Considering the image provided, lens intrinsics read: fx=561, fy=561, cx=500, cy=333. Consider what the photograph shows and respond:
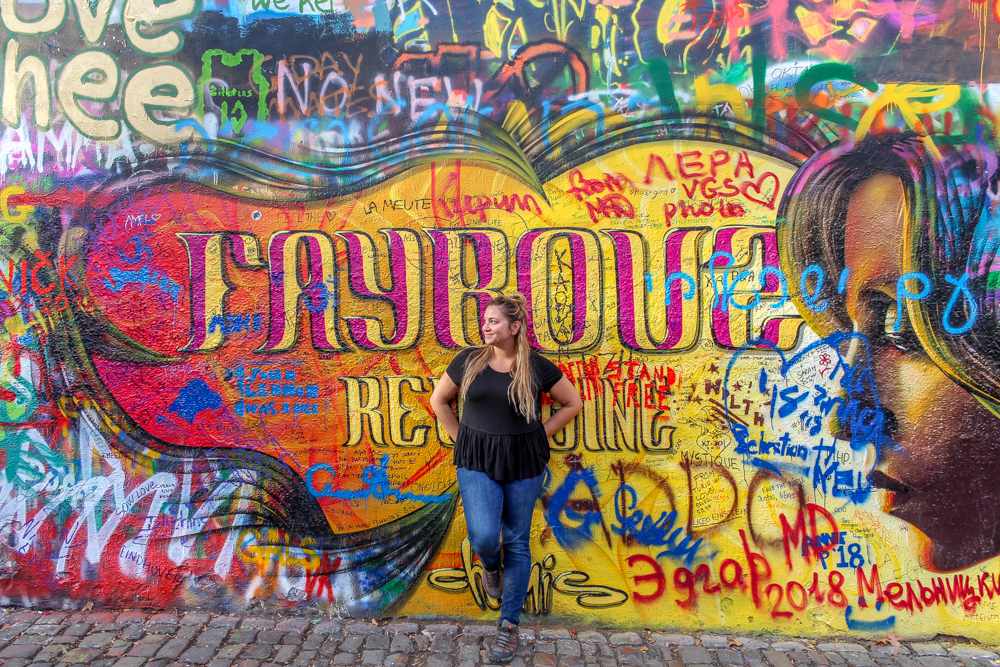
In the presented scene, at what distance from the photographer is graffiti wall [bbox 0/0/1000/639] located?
3213mm

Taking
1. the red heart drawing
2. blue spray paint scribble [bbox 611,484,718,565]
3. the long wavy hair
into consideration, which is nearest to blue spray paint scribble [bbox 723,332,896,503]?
the long wavy hair

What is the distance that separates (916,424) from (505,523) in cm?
242

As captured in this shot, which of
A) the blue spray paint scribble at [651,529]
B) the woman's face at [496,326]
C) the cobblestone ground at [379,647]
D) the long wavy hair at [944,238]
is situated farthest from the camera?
the blue spray paint scribble at [651,529]

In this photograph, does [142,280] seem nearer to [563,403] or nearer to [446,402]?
[446,402]

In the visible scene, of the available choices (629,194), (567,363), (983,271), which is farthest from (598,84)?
(983,271)

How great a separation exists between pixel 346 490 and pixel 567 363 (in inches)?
61.4

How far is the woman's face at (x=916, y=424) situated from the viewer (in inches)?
126

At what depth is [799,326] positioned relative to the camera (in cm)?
325

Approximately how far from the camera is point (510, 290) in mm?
3357

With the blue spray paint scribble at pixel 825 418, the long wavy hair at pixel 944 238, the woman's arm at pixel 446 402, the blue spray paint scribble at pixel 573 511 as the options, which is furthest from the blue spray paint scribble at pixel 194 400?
the long wavy hair at pixel 944 238

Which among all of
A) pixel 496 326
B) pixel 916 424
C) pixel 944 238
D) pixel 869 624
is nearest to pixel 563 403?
pixel 496 326

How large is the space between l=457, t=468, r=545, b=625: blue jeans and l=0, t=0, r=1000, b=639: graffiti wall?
0.34m

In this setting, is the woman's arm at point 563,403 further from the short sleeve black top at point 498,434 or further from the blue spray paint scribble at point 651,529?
the blue spray paint scribble at point 651,529

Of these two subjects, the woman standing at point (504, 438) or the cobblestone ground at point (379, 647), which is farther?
the cobblestone ground at point (379, 647)
